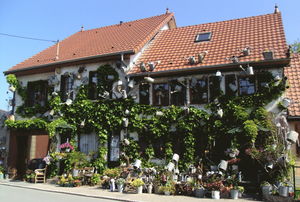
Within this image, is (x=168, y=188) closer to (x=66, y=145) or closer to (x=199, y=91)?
(x=199, y=91)

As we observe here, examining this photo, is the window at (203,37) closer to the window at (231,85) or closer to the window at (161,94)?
the window at (231,85)

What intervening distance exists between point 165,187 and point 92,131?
5.55 metres

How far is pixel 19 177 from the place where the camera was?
53.6 ft

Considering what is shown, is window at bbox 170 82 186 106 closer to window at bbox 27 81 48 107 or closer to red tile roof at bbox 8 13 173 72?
red tile roof at bbox 8 13 173 72

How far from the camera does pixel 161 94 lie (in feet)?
45.8

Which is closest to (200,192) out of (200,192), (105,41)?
(200,192)

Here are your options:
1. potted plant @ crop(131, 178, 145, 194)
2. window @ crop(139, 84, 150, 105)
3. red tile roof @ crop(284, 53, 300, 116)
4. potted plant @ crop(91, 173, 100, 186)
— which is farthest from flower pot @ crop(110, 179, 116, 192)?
red tile roof @ crop(284, 53, 300, 116)

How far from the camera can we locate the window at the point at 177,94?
44.4 ft

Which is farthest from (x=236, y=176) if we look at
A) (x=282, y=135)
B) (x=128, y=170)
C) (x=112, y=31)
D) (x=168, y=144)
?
(x=112, y=31)

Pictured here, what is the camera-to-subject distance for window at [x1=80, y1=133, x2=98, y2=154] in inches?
583

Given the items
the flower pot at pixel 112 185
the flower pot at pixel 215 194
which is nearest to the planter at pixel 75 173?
the flower pot at pixel 112 185

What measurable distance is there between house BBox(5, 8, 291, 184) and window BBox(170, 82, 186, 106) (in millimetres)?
48

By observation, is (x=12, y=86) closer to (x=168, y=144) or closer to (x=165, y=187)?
(x=168, y=144)

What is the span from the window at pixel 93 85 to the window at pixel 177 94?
4266 millimetres
